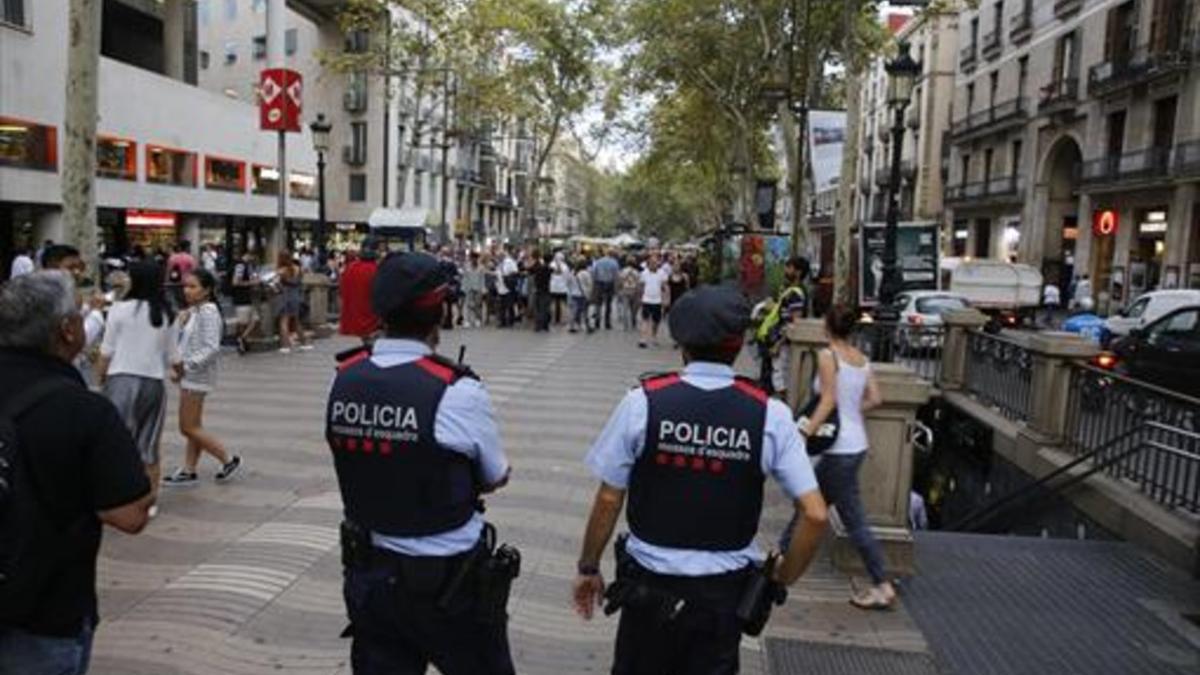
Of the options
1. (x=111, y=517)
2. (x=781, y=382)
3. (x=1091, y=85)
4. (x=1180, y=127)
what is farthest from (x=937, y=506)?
(x=1091, y=85)

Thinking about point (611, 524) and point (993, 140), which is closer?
point (611, 524)

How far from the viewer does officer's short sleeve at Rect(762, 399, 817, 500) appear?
3.05 metres

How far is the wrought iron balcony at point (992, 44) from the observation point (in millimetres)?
47062

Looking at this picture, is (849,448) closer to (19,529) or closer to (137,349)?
(19,529)

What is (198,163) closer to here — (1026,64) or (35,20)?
(35,20)

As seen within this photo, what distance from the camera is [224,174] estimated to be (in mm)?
32500

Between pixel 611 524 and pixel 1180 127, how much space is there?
34.5 meters

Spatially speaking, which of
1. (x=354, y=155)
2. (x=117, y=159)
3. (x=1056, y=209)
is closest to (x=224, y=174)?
(x=117, y=159)

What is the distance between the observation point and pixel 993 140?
47.8 m

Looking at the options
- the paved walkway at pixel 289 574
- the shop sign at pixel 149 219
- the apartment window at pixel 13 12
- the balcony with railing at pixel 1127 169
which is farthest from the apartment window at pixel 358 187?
the paved walkway at pixel 289 574

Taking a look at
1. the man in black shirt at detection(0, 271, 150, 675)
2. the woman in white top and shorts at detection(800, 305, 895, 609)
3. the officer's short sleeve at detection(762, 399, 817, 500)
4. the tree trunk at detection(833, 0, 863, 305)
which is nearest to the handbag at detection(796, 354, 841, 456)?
the woman in white top and shorts at detection(800, 305, 895, 609)

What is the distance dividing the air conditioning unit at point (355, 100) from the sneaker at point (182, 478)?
145ft

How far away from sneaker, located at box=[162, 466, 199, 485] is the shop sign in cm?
2213

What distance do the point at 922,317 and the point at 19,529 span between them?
18.8 m
